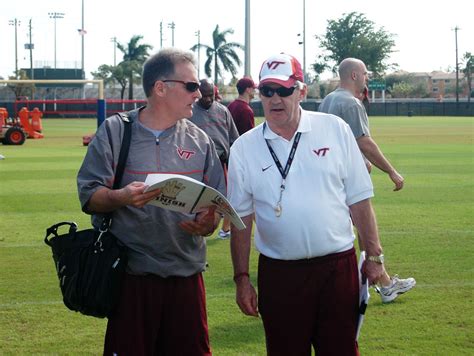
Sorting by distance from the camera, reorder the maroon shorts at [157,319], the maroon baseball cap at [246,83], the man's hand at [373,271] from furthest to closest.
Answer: the maroon baseball cap at [246,83] < the man's hand at [373,271] < the maroon shorts at [157,319]

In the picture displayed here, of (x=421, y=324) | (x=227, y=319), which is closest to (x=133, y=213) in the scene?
(x=227, y=319)

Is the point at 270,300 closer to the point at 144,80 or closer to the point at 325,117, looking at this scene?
the point at 325,117

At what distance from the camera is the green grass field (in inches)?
251

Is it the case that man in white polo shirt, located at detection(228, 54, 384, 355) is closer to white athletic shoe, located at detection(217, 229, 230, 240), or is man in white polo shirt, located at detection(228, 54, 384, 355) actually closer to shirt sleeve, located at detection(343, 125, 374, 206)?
shirt sleeve, located at detection(343, 125, 374, 206)

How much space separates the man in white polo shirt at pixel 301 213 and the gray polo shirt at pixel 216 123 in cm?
503

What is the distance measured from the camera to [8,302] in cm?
759

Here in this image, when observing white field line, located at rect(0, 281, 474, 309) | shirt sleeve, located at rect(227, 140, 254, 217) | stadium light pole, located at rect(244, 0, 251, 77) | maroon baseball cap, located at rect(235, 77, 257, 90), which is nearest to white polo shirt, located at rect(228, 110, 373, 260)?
shirt sleeve, located at rect(227, 140, 254, 217)

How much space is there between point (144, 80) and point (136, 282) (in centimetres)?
105

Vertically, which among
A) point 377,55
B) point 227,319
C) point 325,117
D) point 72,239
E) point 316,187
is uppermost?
point 377,55

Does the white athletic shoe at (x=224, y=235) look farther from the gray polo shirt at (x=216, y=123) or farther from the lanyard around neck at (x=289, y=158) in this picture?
the lanyard around neck at (x=289, y=158)

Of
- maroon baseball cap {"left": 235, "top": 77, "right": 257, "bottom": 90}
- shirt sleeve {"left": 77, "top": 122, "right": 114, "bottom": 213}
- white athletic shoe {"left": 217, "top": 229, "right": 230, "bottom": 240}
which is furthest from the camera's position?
white athletic shoe {"left": 217, "top": 229, "right": 230, "bottom": 240}

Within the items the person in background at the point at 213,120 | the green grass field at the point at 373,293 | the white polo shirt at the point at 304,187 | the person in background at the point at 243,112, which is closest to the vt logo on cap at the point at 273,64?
the white polo shirt at the point at 304,187

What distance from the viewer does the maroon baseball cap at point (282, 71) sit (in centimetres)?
434

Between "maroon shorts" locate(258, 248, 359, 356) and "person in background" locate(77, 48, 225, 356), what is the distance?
1.33 feet
